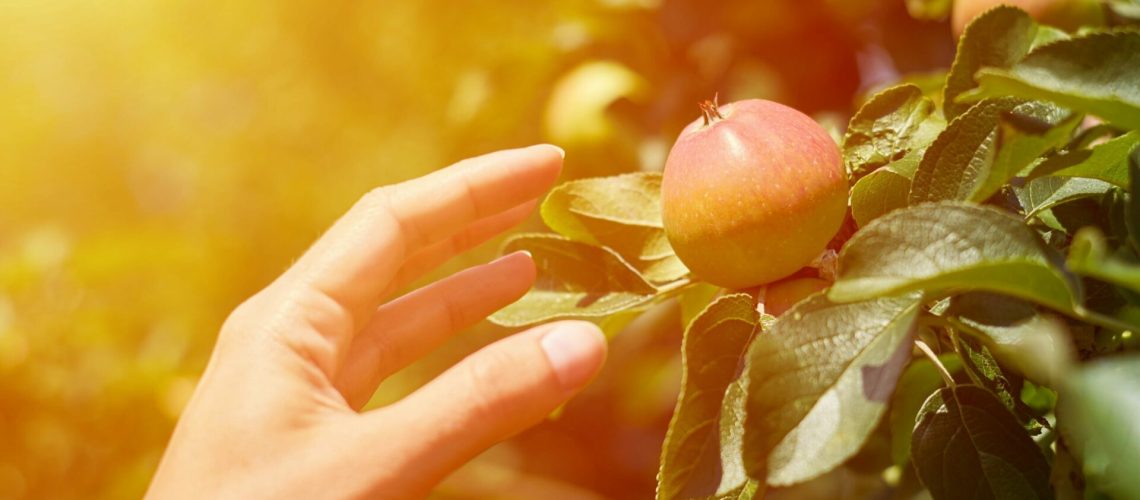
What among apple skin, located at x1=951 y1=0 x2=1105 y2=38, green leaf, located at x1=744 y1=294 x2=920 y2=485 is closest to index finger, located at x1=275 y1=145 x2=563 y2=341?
green leaf, located at x1=744 y1=294 x2=920 y2=485

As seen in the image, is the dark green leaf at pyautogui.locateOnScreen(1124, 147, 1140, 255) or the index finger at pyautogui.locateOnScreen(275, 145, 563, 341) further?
the index finger at pyautogui.locateOnScreen(275, 145, 563, 341)

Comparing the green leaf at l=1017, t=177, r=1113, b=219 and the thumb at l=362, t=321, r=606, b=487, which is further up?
the thumb at l=362, t=321, r=606, b=487

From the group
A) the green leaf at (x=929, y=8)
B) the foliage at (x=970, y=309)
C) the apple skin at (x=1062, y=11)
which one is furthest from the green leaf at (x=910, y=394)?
the green leaf at (x=929, y=8)

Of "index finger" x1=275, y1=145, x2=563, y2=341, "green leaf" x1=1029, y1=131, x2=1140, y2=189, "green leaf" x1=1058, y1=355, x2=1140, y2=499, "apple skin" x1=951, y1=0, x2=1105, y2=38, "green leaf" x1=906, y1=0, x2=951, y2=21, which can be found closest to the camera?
"green leaf" x1=1058, y1=355, x2=1140, y2=499

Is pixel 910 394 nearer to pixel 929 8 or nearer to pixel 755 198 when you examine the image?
pixel 755 198

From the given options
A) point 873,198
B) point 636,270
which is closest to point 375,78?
point 636,270

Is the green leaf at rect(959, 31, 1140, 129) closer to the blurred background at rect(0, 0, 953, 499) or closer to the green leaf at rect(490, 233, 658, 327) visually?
the green leaf at rect(490, 233, 658, 327)

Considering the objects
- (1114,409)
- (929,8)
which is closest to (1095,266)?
(1114,409)
